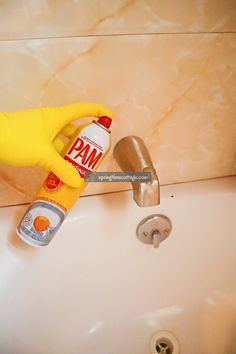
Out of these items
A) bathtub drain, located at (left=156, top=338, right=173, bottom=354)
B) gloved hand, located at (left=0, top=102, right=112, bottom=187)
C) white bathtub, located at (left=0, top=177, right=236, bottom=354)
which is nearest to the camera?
gloved hand, located at (left=0, top=102, right=112, bottom=187)

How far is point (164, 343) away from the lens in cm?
73

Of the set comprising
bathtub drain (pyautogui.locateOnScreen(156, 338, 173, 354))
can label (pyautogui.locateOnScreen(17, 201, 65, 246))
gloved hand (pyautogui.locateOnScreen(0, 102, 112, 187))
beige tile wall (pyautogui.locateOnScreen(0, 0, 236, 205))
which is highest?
beige tile wall (pyautogui.locateOnScreen(0, 0, 236, 205))

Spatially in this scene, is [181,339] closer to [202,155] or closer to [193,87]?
[202,155]

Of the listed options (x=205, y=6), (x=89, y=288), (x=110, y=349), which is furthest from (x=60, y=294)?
(x=205, y=6)

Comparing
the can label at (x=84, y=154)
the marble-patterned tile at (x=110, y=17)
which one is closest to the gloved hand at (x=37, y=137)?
the can label at (x=84, y=154)

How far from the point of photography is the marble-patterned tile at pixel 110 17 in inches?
17.4

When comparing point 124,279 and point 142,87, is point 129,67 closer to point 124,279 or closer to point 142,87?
point 142,87

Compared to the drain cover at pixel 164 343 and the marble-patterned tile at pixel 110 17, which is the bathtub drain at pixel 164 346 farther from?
the marble-patterned tile at pixel 110 17

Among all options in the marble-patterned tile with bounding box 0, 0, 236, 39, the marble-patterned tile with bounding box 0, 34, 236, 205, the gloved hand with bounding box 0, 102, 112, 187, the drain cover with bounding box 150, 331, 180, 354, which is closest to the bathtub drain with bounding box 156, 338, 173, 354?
the drain cover with bounding box 150, 331, 180, 354

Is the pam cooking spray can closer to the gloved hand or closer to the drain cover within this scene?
the gloved hand

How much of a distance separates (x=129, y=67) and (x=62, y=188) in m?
0.27

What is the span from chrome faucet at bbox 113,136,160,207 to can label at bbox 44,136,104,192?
7 centimetres

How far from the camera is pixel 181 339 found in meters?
0.73

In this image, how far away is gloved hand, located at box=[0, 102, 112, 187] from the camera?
0.40 m
